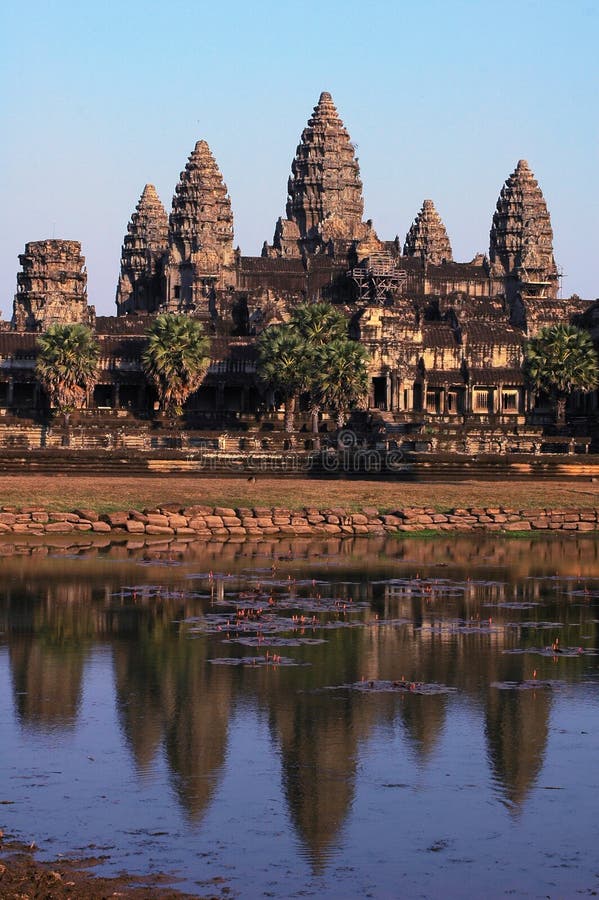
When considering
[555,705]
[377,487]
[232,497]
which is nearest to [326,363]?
[377,487]

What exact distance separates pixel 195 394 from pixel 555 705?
94.1 meters

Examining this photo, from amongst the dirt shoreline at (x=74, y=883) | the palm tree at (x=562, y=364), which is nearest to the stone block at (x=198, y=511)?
the dirt shoreline at (x=74, y=883)

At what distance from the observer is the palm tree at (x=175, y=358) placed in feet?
351

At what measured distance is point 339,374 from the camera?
10238 cm

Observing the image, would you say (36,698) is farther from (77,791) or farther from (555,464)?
(555,464)

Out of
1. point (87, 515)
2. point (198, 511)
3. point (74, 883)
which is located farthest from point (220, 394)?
point (74, 883)

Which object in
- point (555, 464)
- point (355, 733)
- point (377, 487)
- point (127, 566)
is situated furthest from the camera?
point (555, 464)

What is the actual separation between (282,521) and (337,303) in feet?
294

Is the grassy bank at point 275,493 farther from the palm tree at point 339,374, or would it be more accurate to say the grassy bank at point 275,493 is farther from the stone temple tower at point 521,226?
the stone temple tower at point 521,226

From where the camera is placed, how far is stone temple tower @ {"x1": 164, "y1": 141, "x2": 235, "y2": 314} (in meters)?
156

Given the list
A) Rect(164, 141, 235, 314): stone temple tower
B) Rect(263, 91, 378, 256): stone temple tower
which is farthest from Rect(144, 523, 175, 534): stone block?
Rect(263, 91, 378, 256): stone temple tower

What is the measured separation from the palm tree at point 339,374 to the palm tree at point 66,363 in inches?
611

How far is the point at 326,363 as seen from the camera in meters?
103

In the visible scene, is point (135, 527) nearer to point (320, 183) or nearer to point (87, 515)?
point (87, 515)
